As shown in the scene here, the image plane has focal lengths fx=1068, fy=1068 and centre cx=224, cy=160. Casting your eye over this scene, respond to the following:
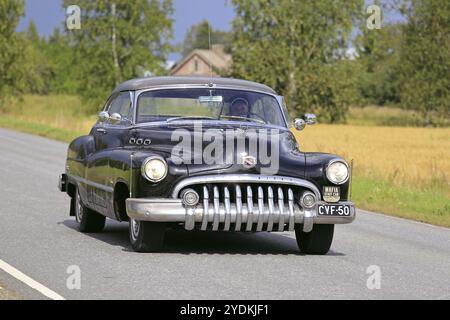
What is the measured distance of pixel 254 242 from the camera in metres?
11.4

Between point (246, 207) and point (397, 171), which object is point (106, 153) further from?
point (397, 171)

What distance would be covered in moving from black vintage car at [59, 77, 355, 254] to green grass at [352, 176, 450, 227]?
4807 mm

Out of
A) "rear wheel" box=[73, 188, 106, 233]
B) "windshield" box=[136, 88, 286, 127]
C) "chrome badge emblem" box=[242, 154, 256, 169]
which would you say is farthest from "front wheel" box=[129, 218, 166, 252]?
"rear wheel" box=[73, 188, 106, 233]

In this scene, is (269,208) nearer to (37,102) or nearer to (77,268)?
(77,268)

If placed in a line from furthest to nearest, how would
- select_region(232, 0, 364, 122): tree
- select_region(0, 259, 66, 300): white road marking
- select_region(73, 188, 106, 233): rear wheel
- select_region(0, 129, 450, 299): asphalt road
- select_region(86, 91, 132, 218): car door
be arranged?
select_region(232, 0, 364, 122): tree, select_region(73, 188, 106, 233): rear wheel, select_region(86, 91, 132, 218): car door, select_region(0, 129, 450, 299): asphalt road, select_region(0, 259, 66, 300): white road marking

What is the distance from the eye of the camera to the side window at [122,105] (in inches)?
452

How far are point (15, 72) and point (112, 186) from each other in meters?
59.9

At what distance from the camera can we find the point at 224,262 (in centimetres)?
946

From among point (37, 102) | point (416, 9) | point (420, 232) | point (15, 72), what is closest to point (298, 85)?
point (416, 9)

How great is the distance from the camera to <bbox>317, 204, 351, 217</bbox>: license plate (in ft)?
32.2

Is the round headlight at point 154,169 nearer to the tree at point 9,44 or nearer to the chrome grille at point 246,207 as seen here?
the chrome grille at point 246,207

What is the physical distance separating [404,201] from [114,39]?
198 ft

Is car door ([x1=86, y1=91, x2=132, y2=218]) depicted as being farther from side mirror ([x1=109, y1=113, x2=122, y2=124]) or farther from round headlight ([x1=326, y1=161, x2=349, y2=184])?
round headlight ([x1=326, y1=161, x2=349, y2=184])
